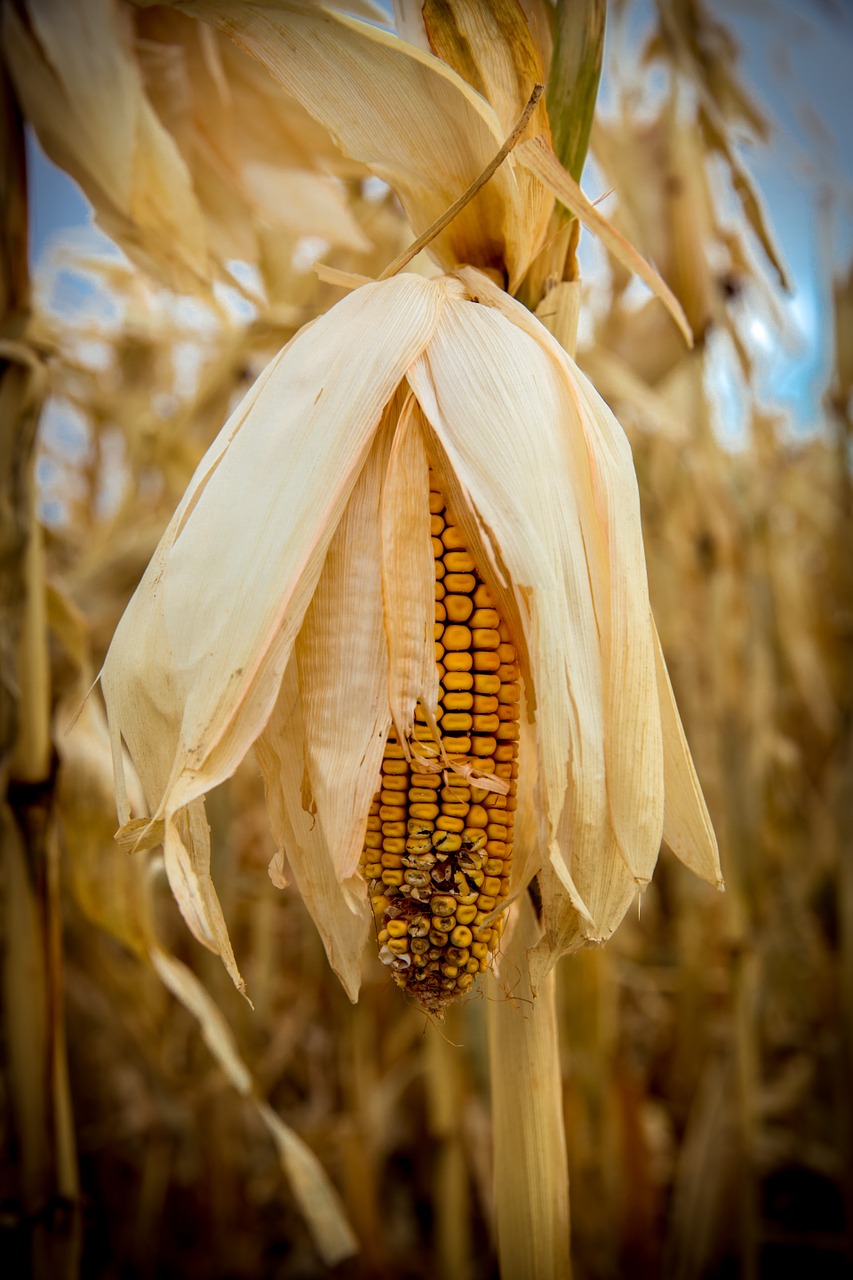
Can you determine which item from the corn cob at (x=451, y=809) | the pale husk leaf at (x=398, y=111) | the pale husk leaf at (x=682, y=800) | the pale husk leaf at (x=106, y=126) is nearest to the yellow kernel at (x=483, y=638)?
the corn cob at (x=451, y=809)

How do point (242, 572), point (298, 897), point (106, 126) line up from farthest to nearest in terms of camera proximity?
point (298, 897)
point (106, 126)
point (242, 572)

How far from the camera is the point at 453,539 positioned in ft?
1.77

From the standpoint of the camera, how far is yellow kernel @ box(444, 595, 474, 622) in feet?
1.74

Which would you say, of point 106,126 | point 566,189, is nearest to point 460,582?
point 566,189

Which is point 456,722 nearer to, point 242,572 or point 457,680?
point 457,680

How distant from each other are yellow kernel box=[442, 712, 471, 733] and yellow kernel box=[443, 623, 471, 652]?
1.6 inches

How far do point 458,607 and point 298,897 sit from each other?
1.34m

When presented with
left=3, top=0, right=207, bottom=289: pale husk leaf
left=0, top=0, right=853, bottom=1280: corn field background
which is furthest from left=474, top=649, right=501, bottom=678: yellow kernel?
left=3, top=0, right=207, bottom=289: pale husk leaf

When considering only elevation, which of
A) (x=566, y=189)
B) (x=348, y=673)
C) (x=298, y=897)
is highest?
(x=566, y=189)

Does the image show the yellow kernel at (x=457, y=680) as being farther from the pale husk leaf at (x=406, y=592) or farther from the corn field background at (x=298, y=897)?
the corn field background at (x=298, y=897)

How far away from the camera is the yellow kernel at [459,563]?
0.53m

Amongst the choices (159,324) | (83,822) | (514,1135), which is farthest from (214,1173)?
(159,324)

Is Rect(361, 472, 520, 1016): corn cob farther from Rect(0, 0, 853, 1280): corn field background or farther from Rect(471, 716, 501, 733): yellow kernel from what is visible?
Rect(0, 0, 853, 1280): corn field background

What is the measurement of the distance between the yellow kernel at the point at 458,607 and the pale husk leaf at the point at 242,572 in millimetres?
81
